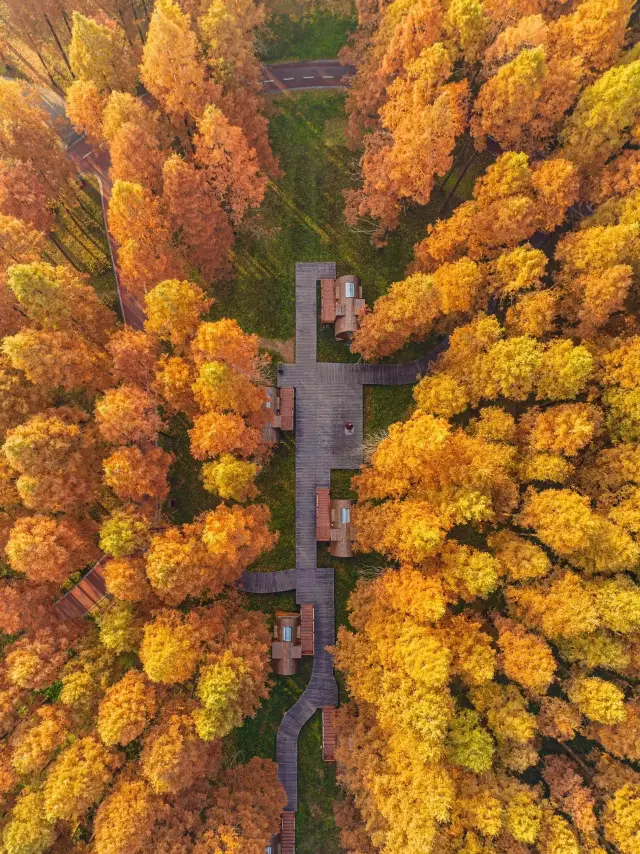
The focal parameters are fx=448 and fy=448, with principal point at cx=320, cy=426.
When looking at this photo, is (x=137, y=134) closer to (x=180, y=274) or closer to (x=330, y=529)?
(x=180, y=274)

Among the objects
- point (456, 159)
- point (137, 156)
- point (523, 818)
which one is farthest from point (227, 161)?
point (523, 818)

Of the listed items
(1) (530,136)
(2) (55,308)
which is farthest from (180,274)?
(1) (530,136)

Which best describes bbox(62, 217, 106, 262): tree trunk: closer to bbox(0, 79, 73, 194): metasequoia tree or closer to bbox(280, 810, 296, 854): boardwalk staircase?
bbox(0, 79, 73, 194): metasequoia tree

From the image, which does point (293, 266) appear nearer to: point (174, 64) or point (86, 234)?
point (174, 64)

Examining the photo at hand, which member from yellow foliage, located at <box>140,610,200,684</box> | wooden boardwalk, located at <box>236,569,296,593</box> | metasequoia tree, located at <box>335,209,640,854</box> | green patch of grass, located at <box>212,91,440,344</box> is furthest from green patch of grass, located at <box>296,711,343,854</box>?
green patch of grass, located at <box>212,91,440,344</box>

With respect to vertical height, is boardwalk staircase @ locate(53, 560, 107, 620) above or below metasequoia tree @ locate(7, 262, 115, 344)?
below

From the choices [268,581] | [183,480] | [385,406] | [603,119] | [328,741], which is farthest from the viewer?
[385,406]

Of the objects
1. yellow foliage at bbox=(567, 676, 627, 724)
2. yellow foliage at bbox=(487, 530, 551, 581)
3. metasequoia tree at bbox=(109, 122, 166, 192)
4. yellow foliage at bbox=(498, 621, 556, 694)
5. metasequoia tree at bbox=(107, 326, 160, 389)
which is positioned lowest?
yellow foliage at bbox=(567, 676, 627, 724)
